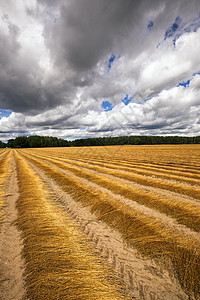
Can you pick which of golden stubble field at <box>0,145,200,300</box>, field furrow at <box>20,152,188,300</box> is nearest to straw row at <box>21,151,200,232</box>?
golden stubble field at <box>0,145,200,300</box>

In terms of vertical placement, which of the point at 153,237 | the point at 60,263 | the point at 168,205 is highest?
the point at 60,263

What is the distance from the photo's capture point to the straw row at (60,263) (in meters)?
2.24

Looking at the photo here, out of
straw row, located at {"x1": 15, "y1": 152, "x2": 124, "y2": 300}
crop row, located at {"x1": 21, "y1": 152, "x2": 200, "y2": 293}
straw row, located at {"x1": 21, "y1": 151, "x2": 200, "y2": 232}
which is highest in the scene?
straw row, located at {"x1": 15, "y1": 152, "x2": 124, "y2": 300}

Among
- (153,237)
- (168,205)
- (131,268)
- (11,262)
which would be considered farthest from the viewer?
(168,205)

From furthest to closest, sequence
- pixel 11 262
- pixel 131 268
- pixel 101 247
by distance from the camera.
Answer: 1. pixel 101 247
2. pixel 11 262
3. pixel 131 268

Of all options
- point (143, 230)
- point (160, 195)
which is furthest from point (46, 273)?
point (160, 195)

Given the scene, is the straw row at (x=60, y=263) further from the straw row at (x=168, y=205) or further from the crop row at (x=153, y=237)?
the straw row at (x=168, y=205)

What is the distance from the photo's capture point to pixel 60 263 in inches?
112

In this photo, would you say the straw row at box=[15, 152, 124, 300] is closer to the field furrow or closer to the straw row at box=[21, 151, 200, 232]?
the field furrow

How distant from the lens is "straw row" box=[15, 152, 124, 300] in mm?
2240

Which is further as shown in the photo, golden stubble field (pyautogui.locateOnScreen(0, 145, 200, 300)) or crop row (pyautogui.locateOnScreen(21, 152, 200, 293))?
crop row (pyautogui.locateOnScreen(21, 152, 200, 293))

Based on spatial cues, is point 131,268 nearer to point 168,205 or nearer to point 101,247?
point 101,247

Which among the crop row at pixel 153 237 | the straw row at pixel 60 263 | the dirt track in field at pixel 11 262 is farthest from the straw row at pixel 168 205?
the dirt track in field at pixel 11 262

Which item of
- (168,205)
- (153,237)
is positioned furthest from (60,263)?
(168,205)
